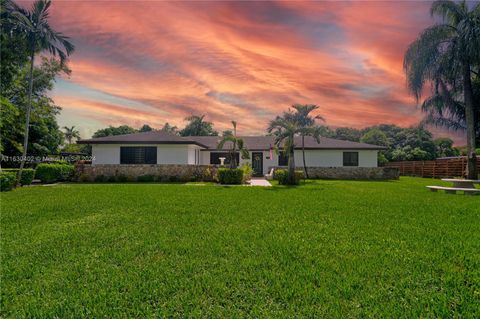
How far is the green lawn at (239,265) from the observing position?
2994 mm

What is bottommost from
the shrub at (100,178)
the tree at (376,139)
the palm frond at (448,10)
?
the shrub at (100,178)

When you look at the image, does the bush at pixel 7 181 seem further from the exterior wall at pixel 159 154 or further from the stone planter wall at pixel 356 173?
the stone planter wall at pixel 356 173

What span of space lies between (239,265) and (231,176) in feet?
46.3

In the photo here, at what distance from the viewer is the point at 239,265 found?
4.00m

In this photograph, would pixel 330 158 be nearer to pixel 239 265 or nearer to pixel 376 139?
pixel 239 265

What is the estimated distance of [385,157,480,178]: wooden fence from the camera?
76.4 ft

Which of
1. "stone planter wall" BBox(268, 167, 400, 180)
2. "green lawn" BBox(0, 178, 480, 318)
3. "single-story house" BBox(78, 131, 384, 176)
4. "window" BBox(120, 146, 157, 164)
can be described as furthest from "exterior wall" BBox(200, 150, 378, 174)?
"green lawn" BBox(0, 178, 480, 318)

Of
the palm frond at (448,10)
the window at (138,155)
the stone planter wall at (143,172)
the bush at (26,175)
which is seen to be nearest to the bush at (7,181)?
the bush at (26,175)

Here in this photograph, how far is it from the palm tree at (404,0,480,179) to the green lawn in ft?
54.4

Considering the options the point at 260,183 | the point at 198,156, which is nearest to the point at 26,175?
the point at 198,156

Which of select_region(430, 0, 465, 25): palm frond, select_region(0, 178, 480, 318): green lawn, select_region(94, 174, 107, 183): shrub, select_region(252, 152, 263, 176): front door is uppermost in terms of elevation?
select_region(430, 0, 465, 25): palm frond

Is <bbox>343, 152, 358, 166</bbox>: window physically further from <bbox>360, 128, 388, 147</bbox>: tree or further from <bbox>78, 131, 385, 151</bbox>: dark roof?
<bbox>360, 128, 388, 147</bbox>: tree

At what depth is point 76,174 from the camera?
20.1 meters

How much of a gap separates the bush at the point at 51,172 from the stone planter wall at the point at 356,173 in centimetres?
1877
